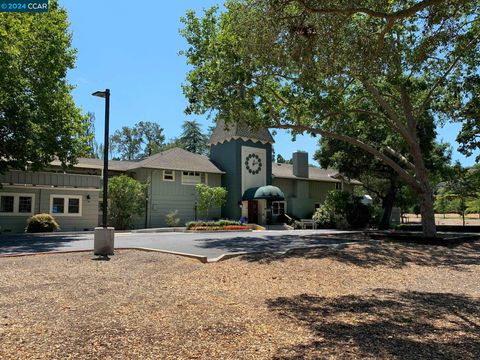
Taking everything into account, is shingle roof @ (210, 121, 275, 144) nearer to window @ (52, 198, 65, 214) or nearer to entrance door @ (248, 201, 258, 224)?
entrance door @ (248, 201, 258, 224)

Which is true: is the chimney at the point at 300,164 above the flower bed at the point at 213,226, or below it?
above

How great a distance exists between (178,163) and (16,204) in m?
11.8

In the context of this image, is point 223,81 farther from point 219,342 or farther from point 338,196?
point 338,196

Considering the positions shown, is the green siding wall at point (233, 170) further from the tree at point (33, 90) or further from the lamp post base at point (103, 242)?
the lamp post base at point (103, 242)

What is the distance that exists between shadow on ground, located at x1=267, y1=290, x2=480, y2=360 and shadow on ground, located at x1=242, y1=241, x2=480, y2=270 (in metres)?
3.89

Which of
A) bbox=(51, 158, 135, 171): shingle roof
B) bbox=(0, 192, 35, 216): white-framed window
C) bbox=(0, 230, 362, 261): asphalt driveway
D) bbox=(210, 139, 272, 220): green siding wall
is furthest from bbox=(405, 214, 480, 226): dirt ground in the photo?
bbox=(0, 192, 35, 216): white-framed window

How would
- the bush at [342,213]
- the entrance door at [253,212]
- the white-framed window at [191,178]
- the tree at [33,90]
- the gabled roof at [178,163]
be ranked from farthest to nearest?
the entrance door at [253,212] < the bush at [342,213] < the white-framed window at [191,178] < the gabled roof at [178,163] < the tree at [33,90]

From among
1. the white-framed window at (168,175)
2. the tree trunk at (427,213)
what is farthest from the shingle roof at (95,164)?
the tree trunk at (427,213)

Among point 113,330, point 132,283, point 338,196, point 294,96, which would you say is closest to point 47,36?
point 294,96

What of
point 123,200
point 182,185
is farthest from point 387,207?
point 123,200

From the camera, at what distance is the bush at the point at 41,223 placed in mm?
24859

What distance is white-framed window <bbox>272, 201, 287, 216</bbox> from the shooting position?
36500mm

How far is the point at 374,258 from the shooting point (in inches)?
504

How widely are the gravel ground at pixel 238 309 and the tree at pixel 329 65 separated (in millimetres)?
5146
